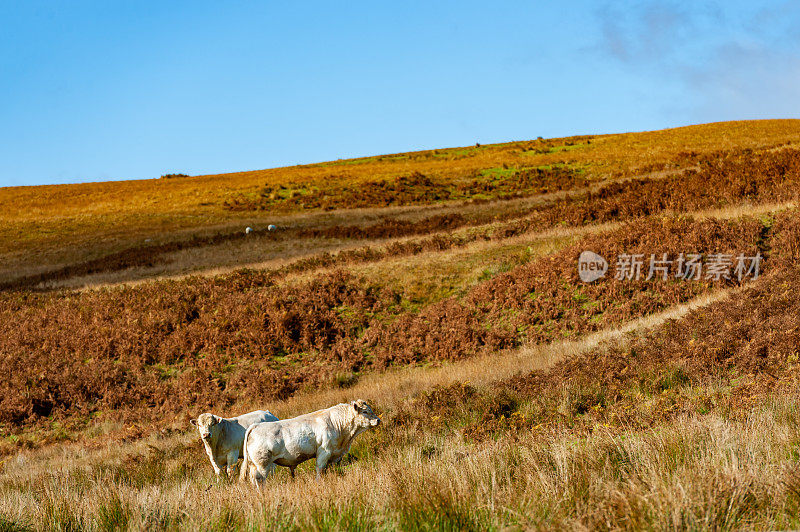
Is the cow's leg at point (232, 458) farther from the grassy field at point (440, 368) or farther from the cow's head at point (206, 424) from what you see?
the cow's head at point (206, 424)

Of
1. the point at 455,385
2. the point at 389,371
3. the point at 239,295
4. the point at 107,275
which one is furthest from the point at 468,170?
the point at 455,385

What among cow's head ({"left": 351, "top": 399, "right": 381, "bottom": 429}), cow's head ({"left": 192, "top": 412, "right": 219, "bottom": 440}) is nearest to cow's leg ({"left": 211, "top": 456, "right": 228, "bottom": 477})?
cow's head ({"left": 192, "top": 412, "right": 219, "bottom": 440})

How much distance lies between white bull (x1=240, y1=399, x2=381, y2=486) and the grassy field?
0.39 m

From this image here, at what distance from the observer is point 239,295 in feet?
71.6

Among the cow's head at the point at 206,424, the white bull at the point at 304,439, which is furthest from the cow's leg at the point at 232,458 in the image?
the white bull at the point at 304,439

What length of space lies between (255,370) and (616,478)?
13.4 metres

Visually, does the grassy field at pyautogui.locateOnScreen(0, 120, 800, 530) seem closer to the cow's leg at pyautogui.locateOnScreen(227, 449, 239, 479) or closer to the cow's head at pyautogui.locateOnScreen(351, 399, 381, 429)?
the cow's leg at pyautogui.locateOnScreen(227, 449, 239, 479)

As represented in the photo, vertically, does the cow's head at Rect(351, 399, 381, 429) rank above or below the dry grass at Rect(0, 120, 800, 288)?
below

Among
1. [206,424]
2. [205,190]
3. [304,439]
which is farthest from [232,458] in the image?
[205,190]

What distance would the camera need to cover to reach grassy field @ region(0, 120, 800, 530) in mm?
5047

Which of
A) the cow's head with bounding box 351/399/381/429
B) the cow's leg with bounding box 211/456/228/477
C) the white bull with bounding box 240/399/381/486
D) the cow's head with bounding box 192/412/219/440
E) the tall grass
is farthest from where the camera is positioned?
the cow's leg with bounding box 211/456/228/477

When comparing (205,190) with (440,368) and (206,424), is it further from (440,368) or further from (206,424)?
(206,424)

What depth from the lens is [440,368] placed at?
1587 centimetres

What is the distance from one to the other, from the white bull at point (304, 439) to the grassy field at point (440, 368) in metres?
0.39
